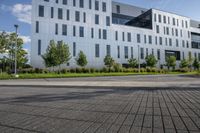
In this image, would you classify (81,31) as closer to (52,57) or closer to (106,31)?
(106,31)

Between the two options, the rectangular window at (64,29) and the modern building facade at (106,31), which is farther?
the rectangular window at (64,29)

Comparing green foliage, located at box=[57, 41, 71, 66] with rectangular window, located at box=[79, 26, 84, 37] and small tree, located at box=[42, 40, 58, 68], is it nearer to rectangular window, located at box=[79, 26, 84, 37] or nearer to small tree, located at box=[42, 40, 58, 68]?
small tree, located at box=[42, 40, 58, 68]

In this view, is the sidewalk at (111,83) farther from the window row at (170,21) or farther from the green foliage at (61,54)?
the window row at (170,21)

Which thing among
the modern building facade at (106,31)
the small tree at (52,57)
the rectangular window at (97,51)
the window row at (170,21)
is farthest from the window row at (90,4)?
the window row at (170,21)

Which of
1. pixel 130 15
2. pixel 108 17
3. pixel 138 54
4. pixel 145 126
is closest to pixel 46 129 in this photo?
pixel 145 126

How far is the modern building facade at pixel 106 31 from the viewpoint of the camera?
4391 cm

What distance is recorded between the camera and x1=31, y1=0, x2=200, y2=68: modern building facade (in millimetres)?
Result: 43906

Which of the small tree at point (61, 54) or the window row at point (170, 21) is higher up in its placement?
the window row at point (170, 21)

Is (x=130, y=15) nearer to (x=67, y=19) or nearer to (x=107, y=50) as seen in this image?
(x=107, y=50)

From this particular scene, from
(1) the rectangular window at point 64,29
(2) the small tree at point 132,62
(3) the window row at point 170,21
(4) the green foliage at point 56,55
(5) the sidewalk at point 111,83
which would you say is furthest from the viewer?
(3) the window row at point 170,21

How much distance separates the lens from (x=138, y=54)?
56.6m

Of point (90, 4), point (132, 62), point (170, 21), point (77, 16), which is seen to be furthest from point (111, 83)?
point (170, 21)

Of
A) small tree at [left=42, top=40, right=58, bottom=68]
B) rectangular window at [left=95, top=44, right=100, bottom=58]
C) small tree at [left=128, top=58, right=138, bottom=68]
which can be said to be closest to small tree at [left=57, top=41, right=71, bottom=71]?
small tree at [left=42, top=40, right=58, bottom=68]

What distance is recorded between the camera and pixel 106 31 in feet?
169
